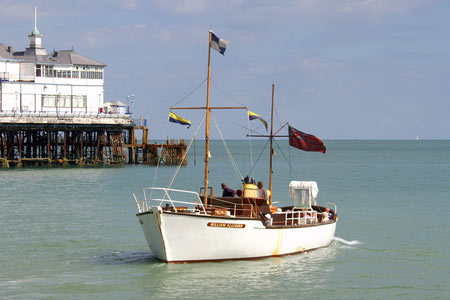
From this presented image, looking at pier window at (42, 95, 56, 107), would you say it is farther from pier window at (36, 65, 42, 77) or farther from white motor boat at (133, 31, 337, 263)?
white motor boat at (133, 31, 337, 263)

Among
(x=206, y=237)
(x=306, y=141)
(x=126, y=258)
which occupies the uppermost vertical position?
(x=306, y=141)

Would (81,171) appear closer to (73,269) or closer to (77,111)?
(77,111)

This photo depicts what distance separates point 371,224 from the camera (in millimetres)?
39969

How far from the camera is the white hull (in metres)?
25.9

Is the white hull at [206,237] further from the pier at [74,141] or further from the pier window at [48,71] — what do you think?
the pier window at [48,71]

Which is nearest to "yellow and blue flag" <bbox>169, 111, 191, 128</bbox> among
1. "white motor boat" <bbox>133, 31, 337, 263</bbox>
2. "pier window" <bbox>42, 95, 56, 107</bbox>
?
"white motor boat" <bbox>133, 31, 337, 263</bbox>

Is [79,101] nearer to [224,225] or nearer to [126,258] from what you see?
[126,258]

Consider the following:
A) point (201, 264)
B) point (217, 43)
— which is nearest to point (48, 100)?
point (217, 43)

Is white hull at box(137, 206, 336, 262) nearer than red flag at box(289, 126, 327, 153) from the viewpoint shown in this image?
Yes

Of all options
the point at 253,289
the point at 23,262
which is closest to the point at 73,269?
the point at 23,262

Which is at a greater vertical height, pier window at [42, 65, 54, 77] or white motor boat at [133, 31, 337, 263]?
pier window at [42, 65, 54, 77]

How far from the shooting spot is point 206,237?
2638cm

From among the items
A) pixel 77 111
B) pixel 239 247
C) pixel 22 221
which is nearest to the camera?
pixel 239 247

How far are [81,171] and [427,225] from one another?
1814 inches
